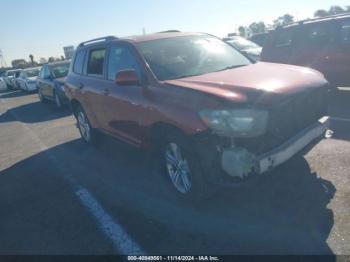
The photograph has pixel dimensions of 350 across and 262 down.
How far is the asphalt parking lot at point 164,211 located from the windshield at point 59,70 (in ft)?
26.8

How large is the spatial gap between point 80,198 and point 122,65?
1978 millimetres

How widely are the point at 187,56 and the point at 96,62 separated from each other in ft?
6.69

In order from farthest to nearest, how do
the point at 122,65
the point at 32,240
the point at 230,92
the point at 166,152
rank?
1. the point at 122,65
2. the point at 166,152
3. the point at 32,240
4. the point at 230,92

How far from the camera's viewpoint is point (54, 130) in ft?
32.5

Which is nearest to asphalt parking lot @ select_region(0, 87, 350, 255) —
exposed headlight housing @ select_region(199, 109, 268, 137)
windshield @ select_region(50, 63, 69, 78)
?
exposed headlight housing @ select_region(199, 109, 268, 137)

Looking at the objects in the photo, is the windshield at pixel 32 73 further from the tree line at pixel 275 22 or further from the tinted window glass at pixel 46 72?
the tree line at pixel 275 22

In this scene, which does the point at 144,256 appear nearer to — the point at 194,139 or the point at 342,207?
the point at 194,139

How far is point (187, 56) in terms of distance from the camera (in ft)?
16.7

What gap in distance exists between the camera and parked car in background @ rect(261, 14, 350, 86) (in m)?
8.27

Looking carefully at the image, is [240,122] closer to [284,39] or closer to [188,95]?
[188,95]

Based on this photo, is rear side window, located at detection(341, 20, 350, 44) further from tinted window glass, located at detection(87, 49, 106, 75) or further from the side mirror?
the side mirror

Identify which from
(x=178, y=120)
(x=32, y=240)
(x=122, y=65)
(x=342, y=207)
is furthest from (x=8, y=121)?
(x=342, y=207)

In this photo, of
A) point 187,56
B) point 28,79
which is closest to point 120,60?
point 187,56

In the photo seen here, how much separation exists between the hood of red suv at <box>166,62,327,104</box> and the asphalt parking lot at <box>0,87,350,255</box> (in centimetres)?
81
